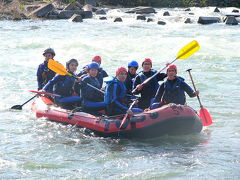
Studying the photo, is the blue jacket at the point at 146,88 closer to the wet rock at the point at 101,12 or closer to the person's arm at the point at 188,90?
the person's arm at the point at 188,90

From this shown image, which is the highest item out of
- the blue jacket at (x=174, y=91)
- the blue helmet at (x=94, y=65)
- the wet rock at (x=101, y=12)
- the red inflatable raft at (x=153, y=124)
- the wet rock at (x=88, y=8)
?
the blue helmet at (x=94, y=65)

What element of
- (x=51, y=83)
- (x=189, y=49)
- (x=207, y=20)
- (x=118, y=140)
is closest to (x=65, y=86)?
(x=51, y=83)

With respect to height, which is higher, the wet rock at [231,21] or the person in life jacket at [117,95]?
the person in life jacket at [117,95]

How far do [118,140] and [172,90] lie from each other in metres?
1.07

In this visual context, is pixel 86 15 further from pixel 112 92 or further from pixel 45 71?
pixel 112 92

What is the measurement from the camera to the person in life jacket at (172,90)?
309 inches

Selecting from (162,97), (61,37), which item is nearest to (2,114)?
(162,97)

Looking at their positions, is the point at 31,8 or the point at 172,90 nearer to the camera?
the point at 172,90

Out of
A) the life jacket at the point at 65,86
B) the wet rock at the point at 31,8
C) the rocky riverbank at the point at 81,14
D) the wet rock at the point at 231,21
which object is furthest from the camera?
the wet rock at the point at 31,8

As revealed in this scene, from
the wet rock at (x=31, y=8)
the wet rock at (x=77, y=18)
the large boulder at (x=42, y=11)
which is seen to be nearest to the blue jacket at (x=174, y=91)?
the wet rock at (x=77, y=18)

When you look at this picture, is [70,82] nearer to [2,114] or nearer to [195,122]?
[2,114]

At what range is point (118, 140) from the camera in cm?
784

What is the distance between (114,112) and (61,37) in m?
11.7

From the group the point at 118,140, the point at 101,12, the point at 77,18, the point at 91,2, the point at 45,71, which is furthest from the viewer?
the point at 91,2
